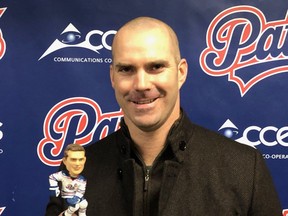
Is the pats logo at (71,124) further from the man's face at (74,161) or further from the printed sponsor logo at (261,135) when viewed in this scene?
the man's face at (74,161)

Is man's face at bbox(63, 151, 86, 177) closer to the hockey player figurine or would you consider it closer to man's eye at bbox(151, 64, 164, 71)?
the hockey player figurine

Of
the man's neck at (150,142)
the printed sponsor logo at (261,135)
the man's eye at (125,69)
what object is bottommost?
the man's neck at (150,142)

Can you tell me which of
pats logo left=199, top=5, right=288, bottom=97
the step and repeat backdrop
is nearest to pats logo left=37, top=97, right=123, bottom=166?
the step and repeat backdrop

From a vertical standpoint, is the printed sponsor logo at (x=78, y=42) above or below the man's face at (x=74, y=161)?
above

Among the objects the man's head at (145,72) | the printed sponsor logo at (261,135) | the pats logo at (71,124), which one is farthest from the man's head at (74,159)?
the printed sponsor logo at (261,135)

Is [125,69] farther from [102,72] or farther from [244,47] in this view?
[244,47]

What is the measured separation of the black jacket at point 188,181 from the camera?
1119mm

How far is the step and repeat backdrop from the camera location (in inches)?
78.0

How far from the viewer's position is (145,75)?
3.44 ft

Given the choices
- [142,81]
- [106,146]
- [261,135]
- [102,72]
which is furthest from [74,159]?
[261,135]

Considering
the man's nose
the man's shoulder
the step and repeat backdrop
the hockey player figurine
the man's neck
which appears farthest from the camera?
the step and repeat backdrop

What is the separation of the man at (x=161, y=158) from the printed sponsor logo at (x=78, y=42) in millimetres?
857

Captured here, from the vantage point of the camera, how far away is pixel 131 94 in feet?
3.49

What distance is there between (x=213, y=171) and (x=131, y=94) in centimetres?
32
